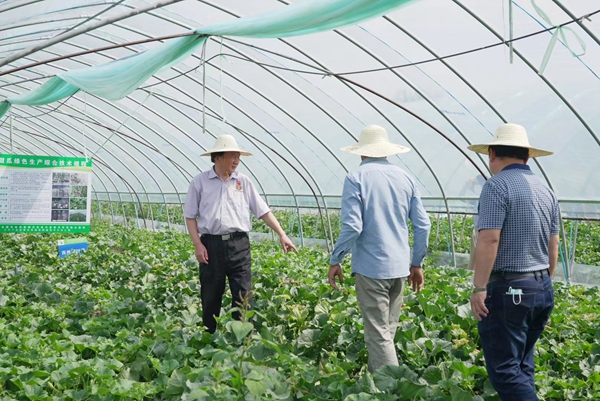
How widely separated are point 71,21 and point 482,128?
6884 millimetres

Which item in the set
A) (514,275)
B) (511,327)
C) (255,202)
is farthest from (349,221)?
(255,202)

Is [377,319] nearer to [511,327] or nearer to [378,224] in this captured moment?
[378,224]

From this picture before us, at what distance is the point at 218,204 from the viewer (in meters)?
5.24

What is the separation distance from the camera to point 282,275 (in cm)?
788

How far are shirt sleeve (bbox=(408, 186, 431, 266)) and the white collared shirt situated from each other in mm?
1514

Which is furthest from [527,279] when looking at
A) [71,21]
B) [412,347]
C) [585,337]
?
[71,21]

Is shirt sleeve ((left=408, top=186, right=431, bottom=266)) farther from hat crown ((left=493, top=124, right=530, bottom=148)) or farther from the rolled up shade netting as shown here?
the rolled up shade netting

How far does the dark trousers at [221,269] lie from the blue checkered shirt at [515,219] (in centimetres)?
244

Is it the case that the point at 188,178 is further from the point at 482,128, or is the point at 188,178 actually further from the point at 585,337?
the point at 585,337

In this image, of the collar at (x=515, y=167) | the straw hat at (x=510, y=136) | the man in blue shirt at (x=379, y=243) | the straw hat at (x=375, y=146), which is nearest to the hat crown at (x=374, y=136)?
the straw hat at (x=375, y=146)

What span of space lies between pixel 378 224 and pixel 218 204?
5.38 feet

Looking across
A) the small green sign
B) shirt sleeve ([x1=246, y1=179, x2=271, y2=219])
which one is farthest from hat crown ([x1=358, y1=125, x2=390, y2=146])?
the small green sign

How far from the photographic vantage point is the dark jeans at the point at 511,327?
320 centimetres

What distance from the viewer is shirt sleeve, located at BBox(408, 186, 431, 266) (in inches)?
166
